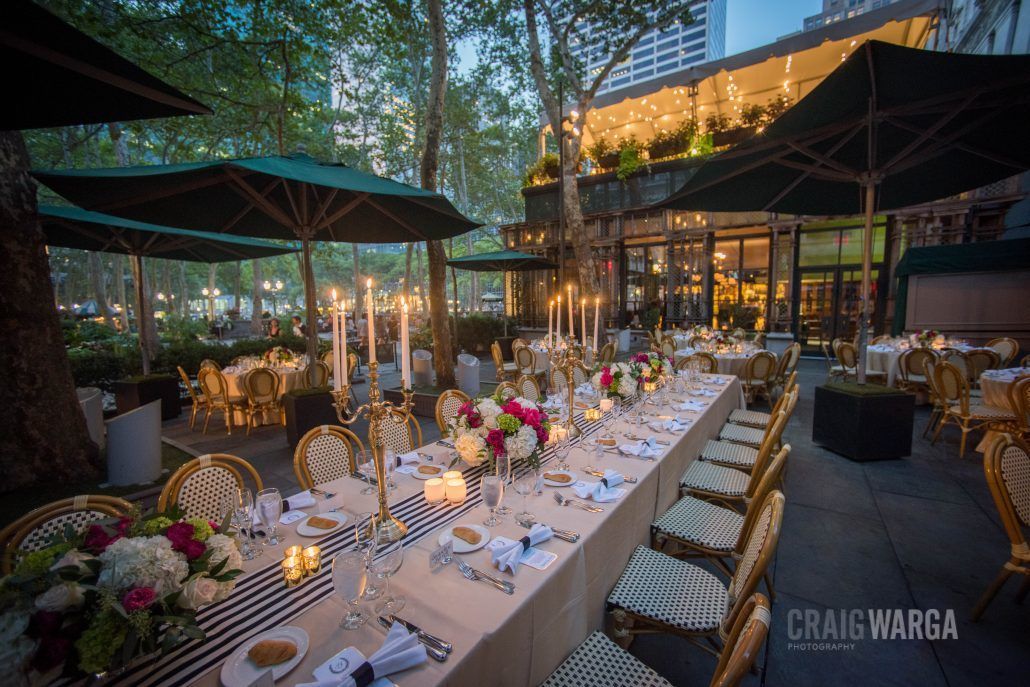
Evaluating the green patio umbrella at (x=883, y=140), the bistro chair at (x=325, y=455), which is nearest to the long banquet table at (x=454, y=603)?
the bistro chair at (x=325, y=455)

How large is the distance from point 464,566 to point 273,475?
4.27m

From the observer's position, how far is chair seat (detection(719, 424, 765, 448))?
448cm

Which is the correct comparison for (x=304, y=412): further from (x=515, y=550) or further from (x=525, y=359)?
(x=515, y=550)

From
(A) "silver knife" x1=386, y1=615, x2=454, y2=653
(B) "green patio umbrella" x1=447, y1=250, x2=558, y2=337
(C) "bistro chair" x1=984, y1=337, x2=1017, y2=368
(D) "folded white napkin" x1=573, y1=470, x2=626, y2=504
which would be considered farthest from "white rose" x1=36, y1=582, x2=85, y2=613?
(C) "bistro chair" x1=984, y1=337, x2=1017, y2=368

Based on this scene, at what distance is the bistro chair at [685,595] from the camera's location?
1896mm

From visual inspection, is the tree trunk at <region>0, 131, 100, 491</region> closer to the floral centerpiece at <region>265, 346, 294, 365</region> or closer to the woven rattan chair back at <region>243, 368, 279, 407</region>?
the woven rattan chair back at <region>243, 368, 279, 407</region>

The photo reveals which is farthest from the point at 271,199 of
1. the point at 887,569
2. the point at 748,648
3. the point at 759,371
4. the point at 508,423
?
the point at 759,371

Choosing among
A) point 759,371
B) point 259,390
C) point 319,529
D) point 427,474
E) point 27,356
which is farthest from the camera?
point 759,371

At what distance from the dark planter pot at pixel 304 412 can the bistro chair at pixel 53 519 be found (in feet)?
11.7

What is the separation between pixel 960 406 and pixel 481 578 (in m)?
6.87

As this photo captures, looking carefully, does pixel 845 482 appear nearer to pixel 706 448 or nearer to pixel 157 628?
pixel 706 448

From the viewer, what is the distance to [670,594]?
2.14 metres

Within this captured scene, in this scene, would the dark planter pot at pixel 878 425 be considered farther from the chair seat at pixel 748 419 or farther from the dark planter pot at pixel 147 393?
the dark planter pot at pixel 147 393

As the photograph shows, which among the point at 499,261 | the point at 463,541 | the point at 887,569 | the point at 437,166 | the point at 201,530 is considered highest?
the point at 437,166
